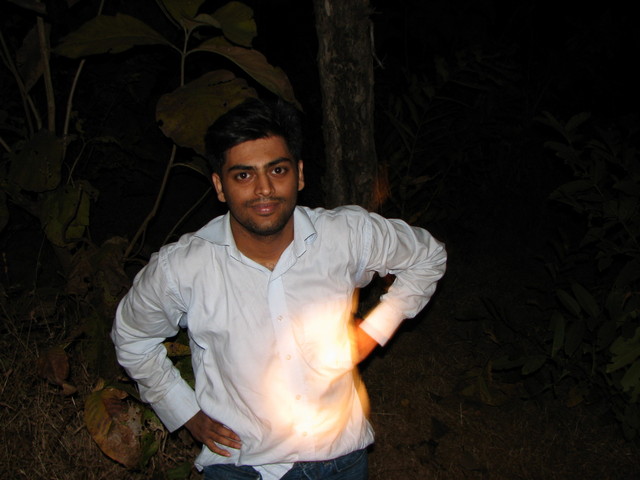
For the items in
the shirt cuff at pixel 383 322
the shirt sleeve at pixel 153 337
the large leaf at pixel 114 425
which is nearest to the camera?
the shirt sleeve at pixel 153 337

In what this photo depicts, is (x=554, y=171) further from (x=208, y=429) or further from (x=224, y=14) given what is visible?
(x=208, y=429)

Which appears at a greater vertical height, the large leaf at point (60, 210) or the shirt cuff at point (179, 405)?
the large leaf at point (60, 210)

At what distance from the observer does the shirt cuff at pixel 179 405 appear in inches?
74.4

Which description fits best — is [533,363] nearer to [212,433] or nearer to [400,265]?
[400,265]

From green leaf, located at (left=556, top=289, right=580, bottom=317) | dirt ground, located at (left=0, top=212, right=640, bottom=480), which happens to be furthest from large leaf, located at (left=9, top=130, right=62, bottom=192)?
green leaf, located at (left=556, top=289, right=580, bottom=317)

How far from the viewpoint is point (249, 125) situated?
1.74m

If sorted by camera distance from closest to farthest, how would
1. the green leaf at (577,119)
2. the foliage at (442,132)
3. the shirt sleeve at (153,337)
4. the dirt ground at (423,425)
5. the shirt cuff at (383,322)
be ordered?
the shirt sleeve at (153,337) < the shirt cuff at (383,322) < the dirt ground at (423,425) < the green leaf at (577,119) < the foliage at (442,132)

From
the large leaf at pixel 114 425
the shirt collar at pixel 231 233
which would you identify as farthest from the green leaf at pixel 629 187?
the large leaf at pixel 114 425

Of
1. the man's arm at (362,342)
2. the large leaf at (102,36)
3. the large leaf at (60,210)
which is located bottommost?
the man's arm at (362,342)

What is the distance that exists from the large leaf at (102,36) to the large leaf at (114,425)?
1.59 meters

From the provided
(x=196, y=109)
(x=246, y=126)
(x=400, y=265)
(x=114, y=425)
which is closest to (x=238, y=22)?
(x=196, y=109)

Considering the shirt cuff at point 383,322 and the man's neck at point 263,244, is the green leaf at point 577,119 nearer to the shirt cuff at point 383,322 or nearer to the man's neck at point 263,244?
the shirt cuff at point 383,322

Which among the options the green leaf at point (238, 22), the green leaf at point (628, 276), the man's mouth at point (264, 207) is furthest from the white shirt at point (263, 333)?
the green leaf at point (628, 276)

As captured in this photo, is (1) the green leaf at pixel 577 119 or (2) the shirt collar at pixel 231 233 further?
(1) the green leaf at pixel 577 119
